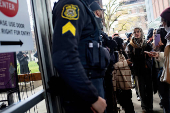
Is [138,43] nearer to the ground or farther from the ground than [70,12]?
nearer to the ground

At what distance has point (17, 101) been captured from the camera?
1.24m

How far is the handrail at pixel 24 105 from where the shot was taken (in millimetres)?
1109

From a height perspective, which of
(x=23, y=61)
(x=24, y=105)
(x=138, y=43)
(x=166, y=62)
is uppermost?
(x=138, y=43)

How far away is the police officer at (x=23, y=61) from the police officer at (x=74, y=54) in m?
0.31

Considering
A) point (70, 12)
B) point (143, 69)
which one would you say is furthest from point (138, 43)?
point (70, 12)

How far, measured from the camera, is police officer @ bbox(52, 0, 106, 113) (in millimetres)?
1114

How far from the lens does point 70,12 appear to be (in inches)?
47.0

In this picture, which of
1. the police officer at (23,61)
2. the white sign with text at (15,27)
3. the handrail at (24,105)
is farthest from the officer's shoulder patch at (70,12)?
the handrail at (24,105)

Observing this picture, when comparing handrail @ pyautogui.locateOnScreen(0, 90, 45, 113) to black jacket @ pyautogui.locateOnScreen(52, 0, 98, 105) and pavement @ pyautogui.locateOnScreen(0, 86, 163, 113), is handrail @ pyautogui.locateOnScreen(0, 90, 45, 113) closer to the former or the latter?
pavement @ pyautogui.locateOnScreen(0, 86, 163, 113)

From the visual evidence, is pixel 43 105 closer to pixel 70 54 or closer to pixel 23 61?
pixel 23 61

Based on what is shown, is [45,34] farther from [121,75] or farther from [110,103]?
[121,75]

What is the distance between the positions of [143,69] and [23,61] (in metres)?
3.40

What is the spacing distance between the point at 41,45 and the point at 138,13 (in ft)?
135

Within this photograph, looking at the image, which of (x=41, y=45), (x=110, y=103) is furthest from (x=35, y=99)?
(x=110, y=103)
